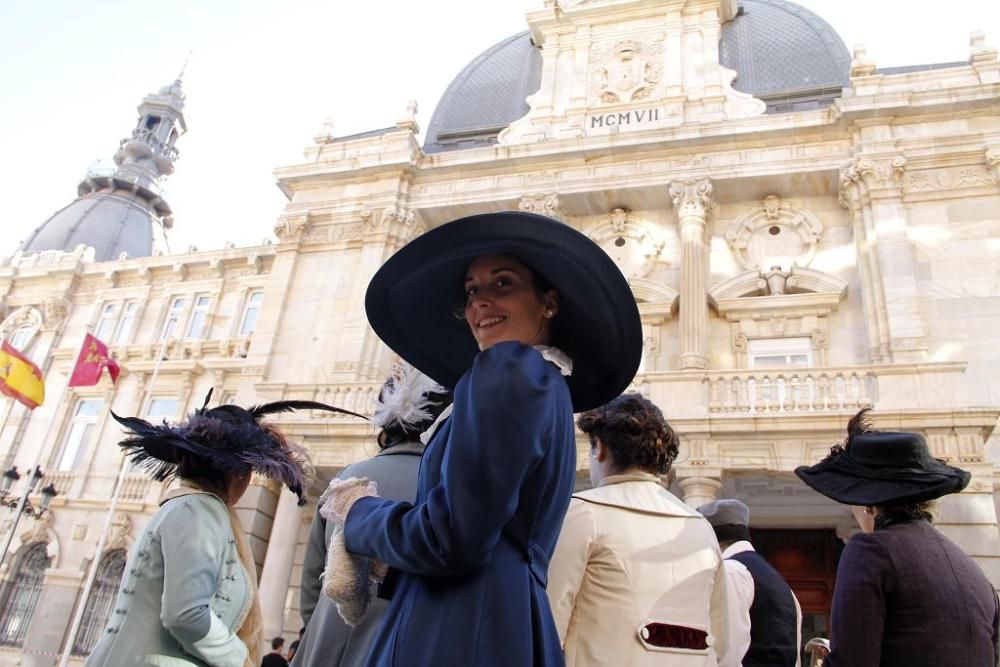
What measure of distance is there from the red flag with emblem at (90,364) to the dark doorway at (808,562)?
1722 centimetres

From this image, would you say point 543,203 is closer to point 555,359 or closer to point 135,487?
point 135,487

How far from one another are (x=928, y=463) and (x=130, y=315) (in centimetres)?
2551

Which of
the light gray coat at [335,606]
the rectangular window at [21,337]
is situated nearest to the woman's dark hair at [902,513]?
the light gray coat at [335,606]

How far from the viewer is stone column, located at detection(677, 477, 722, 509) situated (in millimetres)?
11586

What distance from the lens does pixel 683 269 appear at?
1533 centimetres

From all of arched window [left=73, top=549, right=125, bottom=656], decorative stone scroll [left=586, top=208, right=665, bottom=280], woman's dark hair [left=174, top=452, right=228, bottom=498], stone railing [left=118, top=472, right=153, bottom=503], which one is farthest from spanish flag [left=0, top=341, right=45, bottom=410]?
woman's dark hair [left=174, top=452, right=228, bottom=498]

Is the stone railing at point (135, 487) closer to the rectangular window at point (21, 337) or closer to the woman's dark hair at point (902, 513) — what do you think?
the rectangular window at point (21, 337)

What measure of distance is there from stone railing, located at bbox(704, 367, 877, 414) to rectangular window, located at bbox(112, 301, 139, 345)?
19470 millimetres

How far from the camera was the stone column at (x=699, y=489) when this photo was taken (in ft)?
38.0

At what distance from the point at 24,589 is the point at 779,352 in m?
21.4

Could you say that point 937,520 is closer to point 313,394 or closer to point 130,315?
point 313,394

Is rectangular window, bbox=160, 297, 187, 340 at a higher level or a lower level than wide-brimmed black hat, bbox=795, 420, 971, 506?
higher

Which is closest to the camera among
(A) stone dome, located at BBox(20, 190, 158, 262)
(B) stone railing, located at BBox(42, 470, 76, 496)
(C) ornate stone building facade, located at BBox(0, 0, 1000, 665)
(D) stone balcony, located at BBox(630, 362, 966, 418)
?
(D) stone balcony, located at BBox(630, 362, 966, 418)

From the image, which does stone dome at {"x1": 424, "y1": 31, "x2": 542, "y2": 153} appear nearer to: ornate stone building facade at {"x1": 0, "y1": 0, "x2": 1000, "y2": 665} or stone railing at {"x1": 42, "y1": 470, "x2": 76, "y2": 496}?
ornate stone building facade at {"x1": 0, "y1": 0, "x2": 1000, "y2": 665}
